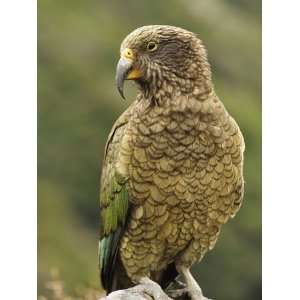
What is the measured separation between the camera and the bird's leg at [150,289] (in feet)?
8.34

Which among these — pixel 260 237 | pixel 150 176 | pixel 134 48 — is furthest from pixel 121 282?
pixel 134 48

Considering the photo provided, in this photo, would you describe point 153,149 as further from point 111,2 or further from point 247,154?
point 111,2

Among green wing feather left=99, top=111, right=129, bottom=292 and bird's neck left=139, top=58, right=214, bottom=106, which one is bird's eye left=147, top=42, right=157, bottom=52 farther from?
green wing feather left=99, top=111, right=129, bottom=292

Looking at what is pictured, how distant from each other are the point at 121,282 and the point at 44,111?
68 cm

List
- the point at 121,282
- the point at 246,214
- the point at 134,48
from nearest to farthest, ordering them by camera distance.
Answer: the point at 134,48 < the point at 121,282 < the point at 246,214

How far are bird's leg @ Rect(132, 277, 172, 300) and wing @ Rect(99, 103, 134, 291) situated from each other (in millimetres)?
112

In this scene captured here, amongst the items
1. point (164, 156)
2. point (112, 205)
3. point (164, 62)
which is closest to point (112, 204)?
point (112, 205)

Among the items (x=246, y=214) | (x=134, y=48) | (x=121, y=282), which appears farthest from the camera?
(x=246, y=214)

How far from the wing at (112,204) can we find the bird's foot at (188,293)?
24 cm

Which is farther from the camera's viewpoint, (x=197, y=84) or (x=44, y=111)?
(x=44, y=111)

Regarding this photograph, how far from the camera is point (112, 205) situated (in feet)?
8.27

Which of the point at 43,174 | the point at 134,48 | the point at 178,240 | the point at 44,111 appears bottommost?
the point at 178,240

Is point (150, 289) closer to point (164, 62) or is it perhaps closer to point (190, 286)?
point (190, 286)

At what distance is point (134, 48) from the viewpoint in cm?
241
